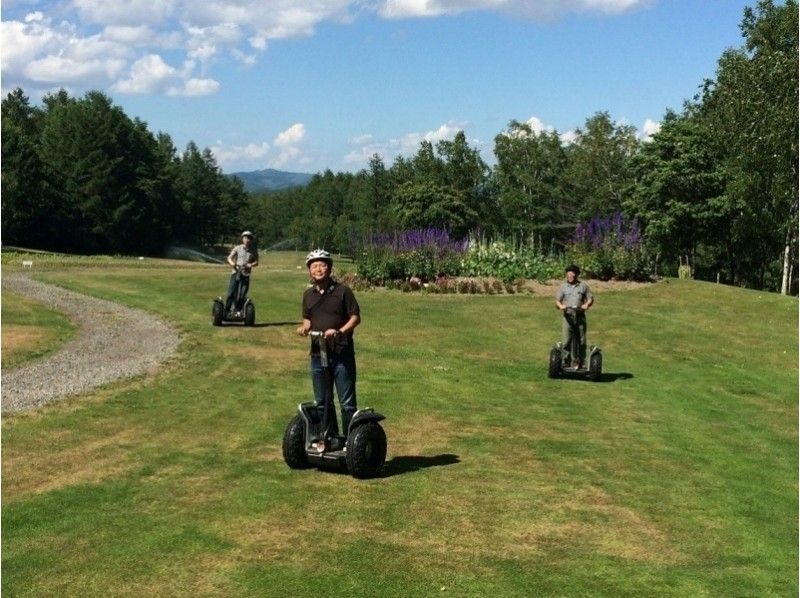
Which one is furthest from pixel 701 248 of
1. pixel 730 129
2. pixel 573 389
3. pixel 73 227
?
pixel 573 389

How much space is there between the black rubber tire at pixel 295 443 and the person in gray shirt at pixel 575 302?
308 inches

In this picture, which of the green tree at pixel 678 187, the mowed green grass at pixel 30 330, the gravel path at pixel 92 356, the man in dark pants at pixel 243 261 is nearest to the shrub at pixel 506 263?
the man in dark pants at pixel 243 261

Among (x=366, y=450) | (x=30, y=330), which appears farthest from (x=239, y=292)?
Result: (x=366, y=450)

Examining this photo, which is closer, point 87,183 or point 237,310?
point 237,310

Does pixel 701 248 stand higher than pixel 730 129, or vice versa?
pixel 730 129

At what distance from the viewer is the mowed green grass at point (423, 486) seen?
21.2ft

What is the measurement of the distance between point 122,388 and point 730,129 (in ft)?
141

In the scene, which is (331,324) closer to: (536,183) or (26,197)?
(26,197)

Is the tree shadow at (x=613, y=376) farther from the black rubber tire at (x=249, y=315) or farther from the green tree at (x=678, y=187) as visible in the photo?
the green tree at (x=678, y=187)

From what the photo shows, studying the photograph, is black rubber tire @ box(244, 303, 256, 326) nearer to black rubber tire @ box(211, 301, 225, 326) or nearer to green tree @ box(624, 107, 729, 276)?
black rubber tire @ box(211, 301, 225, 326)

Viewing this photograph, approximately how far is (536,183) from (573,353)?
246 feet

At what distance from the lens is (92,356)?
16656mm

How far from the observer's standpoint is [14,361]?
631 inches

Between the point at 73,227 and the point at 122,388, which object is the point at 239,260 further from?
the point at 73,227
